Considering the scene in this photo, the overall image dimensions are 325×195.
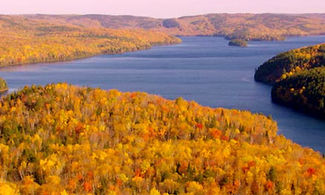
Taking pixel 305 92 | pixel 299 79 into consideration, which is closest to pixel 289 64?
pixel 299 79

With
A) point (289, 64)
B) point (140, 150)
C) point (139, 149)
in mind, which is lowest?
point (140, 150)

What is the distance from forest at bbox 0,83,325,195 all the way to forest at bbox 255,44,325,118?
2533 cm

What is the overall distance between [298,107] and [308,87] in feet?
25.4

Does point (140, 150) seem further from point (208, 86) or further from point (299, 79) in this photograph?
point (208, 86)

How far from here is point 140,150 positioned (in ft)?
239

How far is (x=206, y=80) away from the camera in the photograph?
562ft

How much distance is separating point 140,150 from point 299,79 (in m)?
79.3

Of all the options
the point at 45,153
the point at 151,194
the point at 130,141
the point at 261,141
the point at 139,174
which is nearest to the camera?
the point at 151,194

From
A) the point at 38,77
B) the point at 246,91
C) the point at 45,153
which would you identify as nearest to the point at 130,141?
the point at 45,153

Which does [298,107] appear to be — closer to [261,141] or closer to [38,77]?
[261,141]

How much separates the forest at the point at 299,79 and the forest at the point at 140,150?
997 inches

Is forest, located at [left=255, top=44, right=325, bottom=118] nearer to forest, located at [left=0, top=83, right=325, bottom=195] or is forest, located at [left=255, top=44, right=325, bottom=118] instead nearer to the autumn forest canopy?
the autumn forest canopy

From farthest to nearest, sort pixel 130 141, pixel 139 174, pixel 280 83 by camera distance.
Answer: pixel 280 83
pixel 130 141
pixel 139 174

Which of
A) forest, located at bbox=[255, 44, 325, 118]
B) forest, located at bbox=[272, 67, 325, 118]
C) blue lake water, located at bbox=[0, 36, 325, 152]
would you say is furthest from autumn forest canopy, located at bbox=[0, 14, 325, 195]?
blue lake water, located at bbox=[0, 36, 325, 152]
